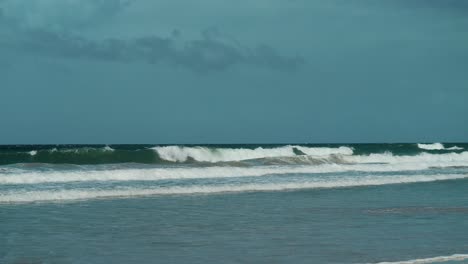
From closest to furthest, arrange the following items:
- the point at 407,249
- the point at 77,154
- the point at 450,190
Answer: the point at 407,249 < the point at 450,190 < the point at 77,154

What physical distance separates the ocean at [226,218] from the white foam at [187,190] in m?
0.03

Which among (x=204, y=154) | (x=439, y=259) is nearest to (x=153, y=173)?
(x=439, y=259)

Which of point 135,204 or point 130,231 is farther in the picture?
point 135,204

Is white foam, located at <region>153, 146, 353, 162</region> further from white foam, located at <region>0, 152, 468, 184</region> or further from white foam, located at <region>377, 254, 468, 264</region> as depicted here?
white foam, located at <region>377, 254, 468, 264</region>

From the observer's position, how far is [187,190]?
70.2ft

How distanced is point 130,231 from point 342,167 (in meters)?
23.8

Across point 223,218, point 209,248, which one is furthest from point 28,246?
point 223,218

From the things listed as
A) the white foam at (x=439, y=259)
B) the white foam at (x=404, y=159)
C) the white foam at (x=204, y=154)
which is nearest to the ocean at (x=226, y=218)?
the white foam at (x=439, y=259)

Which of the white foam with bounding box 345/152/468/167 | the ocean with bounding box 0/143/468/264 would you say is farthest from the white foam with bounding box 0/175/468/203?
the white foam with bounding box 345/152/468/167

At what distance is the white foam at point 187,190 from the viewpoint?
60.3ft

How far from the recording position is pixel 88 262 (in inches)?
382

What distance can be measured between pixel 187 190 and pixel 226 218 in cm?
695

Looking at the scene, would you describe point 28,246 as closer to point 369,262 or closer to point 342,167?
point 369,262

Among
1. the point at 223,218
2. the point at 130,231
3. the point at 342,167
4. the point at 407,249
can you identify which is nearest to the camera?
the point at 407,249
